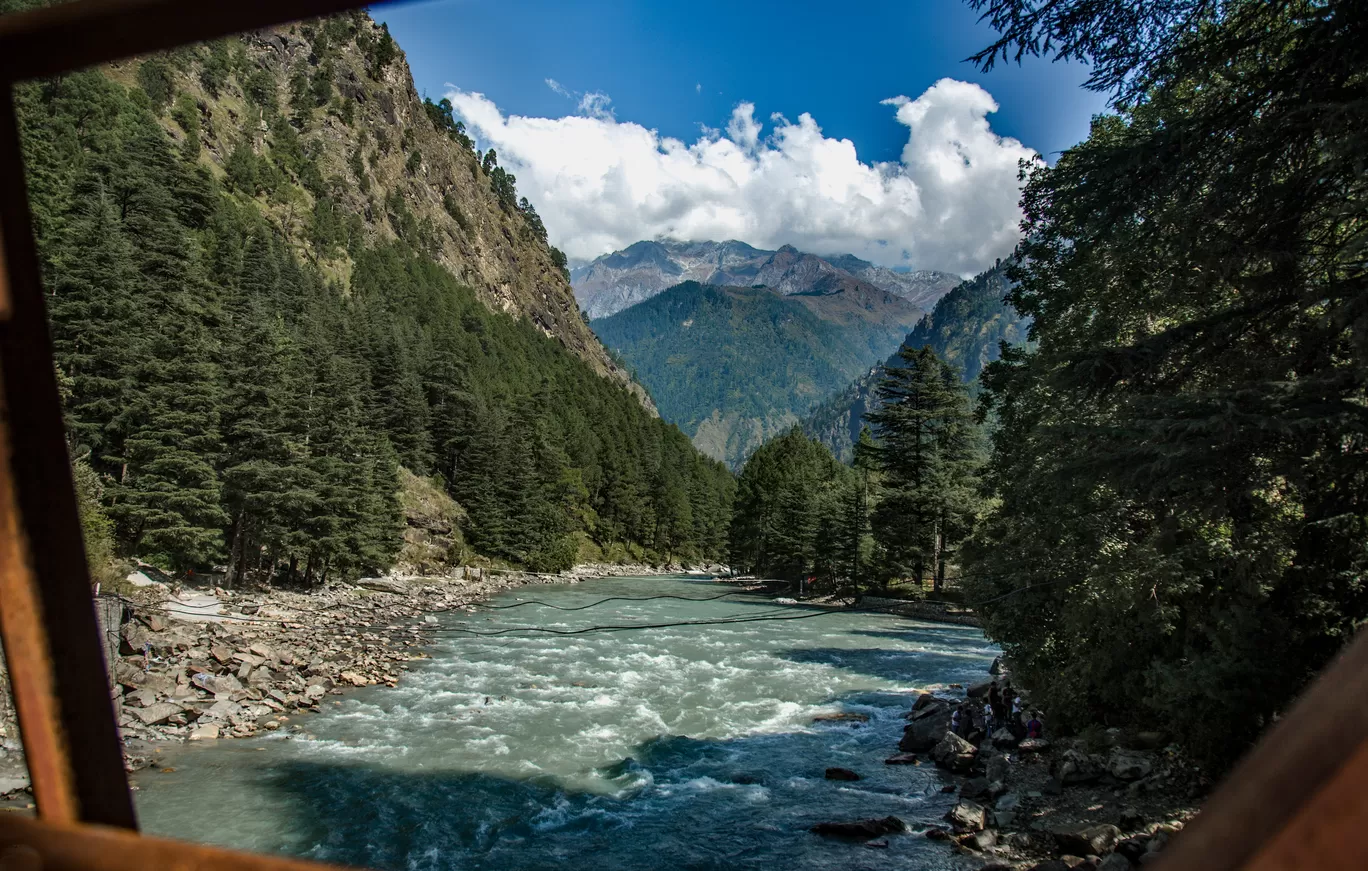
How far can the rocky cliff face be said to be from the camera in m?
71.4

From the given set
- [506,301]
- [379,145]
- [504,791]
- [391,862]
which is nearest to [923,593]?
[504,791]

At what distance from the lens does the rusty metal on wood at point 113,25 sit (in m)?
0.96

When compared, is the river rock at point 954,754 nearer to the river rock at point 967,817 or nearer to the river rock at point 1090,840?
the river rock at point 967,817

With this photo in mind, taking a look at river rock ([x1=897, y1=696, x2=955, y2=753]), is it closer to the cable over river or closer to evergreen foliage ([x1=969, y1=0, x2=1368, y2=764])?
the cable over river

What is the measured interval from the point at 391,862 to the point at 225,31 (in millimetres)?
10159

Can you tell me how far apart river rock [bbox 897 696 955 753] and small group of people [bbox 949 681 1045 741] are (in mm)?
198

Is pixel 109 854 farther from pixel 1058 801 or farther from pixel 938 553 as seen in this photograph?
pixel 938 553

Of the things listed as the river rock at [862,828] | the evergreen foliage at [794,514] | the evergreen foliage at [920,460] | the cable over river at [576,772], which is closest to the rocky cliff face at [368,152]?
the evergreen foliage at [794,514]

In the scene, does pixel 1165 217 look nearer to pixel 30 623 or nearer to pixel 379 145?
pixel 30 623

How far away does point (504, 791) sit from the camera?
10977mm

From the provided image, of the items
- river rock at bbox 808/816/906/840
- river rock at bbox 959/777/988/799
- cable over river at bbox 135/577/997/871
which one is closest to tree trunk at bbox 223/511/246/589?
cable over river at bbox 135/577/997/871

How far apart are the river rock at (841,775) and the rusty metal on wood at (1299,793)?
488 inches

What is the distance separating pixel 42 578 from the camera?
1004 mm

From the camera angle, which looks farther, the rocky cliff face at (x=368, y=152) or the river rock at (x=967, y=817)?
the rocky cliff face at (x=368, y=152)
